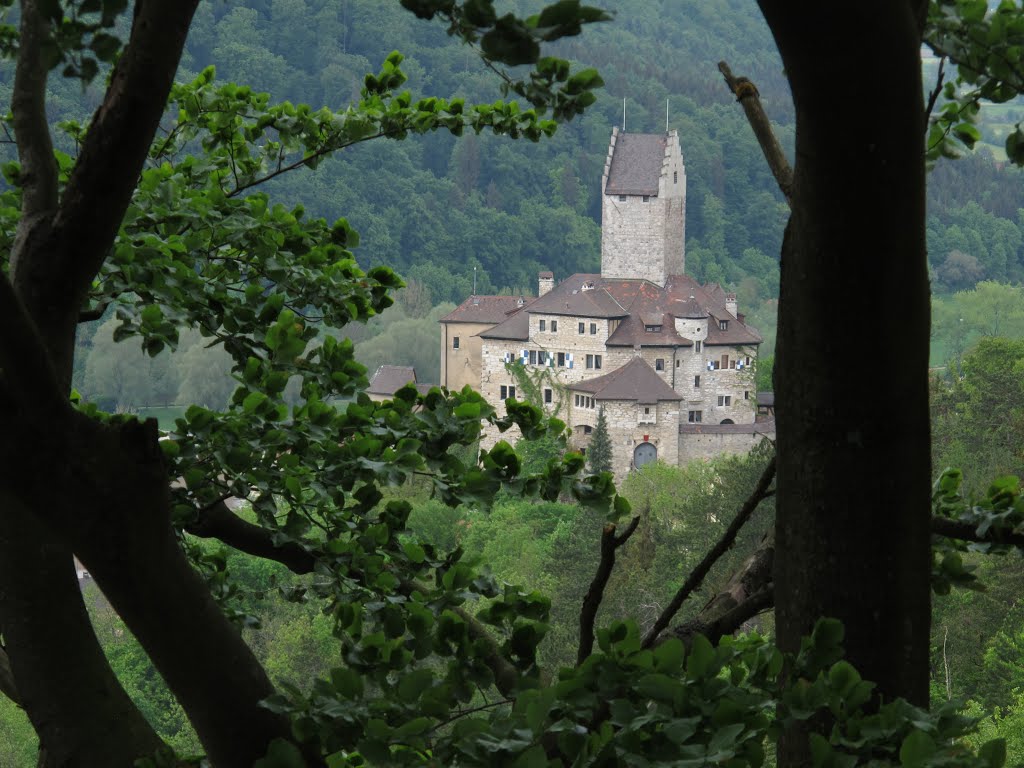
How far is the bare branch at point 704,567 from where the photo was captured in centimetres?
213

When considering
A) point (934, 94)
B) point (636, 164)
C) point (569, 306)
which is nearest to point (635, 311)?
point (569, 306)

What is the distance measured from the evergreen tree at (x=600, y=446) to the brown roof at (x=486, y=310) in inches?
329

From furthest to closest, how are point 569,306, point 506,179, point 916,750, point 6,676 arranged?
point 506,179
point 569,306
point 6,676
point 916,750


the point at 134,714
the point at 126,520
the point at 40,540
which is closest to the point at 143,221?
the point at 40,540

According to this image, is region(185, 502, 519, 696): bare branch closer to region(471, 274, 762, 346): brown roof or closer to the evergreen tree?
the evergreen tree

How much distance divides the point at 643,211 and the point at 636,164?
260cm

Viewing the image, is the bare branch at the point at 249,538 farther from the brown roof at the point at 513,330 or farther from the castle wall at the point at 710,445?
the brown roof at the point at 513,330

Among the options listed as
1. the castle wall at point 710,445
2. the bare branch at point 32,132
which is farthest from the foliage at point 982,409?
the bare branch at point 32,132

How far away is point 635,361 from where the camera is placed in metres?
55.8

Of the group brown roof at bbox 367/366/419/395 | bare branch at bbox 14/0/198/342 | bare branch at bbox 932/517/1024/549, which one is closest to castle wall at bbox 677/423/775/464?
brown roof at bbox 367/366/419/395

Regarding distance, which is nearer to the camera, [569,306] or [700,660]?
[700,660]

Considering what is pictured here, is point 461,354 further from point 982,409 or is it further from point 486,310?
point 982,409

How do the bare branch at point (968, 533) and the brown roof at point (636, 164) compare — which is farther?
the brown roof at point (636, 164)

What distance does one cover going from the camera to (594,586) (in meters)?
2.03
